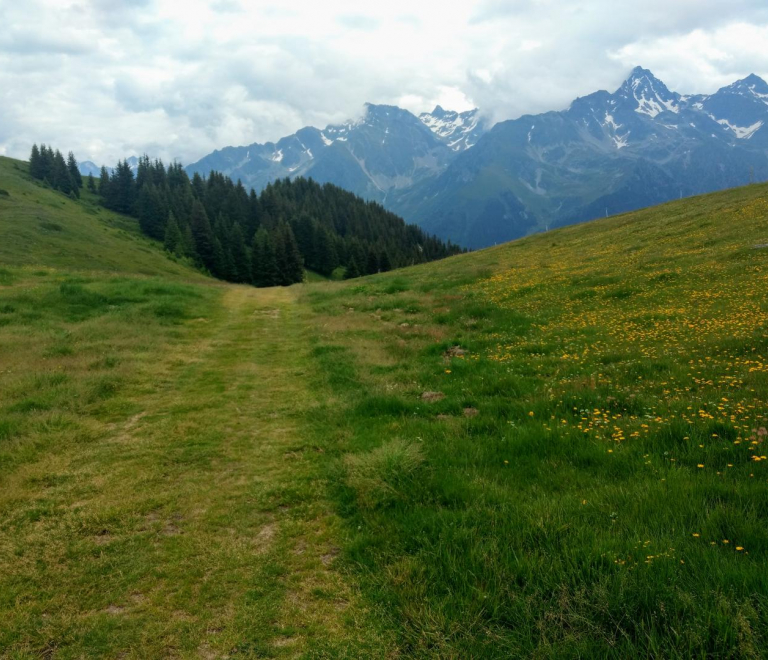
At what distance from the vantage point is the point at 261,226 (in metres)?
115

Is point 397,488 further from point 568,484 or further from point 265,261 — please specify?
point 265,261

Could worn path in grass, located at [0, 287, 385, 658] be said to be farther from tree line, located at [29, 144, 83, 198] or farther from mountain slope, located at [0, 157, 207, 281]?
tree line, located at [29, 144, 83, 198]

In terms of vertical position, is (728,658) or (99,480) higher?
(99,480)

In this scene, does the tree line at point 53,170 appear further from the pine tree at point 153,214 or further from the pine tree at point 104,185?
the pine tree at point 153,214

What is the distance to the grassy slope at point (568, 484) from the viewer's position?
370 cm

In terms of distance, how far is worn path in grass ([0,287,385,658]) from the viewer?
4074mm

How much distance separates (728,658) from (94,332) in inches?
727

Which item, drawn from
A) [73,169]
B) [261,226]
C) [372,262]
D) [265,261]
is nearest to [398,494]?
[265,261]

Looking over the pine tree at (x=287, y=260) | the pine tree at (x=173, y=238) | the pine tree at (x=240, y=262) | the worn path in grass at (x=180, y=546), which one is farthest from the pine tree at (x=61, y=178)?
the worn path in grass at (x=180, y=546)

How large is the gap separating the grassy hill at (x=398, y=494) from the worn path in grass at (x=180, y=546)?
0.09 feet

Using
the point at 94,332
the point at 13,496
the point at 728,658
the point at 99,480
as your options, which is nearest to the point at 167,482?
the point at 99,480

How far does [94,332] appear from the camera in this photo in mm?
15859

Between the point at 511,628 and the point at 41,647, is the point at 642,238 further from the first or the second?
the point at 41,647

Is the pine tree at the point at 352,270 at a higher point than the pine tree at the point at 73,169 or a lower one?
lower
